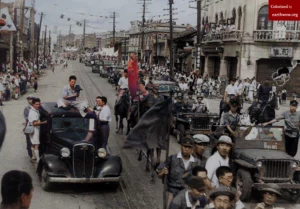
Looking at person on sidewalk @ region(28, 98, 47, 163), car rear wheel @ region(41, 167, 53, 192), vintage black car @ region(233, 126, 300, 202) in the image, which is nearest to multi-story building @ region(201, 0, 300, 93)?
vintage black car @ region(233, 126, 300, 202)

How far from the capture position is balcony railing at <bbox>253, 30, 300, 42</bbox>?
35.6 metres

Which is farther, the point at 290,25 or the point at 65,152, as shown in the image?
the point at 290,25

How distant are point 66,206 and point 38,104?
3.31 m

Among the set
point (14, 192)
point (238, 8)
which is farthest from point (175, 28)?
point (14, 192)

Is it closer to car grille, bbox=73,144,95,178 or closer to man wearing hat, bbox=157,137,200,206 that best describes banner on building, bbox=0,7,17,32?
car grille, bbox=73,144,95,178

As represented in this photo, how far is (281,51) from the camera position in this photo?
1427 inches

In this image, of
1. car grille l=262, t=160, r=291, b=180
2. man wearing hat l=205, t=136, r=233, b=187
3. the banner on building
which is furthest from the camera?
the banner on building

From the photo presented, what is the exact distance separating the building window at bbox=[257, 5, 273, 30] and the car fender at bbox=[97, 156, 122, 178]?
2917cm

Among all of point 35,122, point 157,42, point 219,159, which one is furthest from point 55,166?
point 157,42

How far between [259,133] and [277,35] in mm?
27061

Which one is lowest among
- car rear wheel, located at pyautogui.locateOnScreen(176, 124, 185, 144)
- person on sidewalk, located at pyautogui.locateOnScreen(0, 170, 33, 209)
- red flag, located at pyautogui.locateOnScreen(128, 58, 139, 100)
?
car rear wheel, located at pyautogui.locateOnScreen(176, 124, 185, 144)

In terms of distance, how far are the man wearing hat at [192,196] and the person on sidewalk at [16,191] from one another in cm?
222

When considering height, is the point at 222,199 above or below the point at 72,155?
above

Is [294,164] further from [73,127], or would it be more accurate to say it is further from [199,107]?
[199,107]
